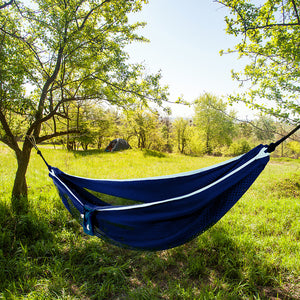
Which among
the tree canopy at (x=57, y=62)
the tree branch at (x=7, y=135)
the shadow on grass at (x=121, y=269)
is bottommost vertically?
the shadow on grass at (x=121, y=269)

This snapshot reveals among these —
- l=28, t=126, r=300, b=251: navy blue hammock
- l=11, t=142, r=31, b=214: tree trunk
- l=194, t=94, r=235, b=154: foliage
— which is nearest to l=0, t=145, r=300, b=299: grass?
l=11, t=142, r=31, b=214: tree trunk

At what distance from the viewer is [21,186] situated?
2.34 metres

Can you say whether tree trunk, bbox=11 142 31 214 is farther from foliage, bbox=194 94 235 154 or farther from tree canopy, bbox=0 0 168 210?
foliage, bbox=194 94 235 154

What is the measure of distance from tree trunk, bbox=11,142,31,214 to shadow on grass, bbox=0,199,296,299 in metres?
0.34

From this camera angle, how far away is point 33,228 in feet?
6.07

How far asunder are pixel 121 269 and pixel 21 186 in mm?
1872

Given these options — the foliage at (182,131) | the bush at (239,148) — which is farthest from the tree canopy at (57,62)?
the bush at (239,148)

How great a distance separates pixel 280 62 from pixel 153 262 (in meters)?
3.70

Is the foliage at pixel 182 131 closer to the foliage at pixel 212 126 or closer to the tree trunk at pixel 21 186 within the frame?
the foliage at pixel 212 126

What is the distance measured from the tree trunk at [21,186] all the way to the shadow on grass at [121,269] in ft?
1.13

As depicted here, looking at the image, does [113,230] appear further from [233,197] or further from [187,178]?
[233,197]

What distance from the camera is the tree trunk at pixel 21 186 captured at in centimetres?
218

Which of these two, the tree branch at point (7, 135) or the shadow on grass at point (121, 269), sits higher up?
the tree branch at point (7, 135)

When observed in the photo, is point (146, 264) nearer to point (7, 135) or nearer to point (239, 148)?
point (7, 135)
